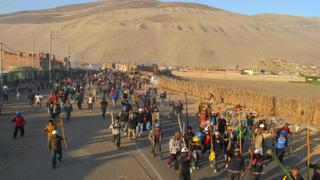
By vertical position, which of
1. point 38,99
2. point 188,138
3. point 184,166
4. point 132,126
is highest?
point 188,138

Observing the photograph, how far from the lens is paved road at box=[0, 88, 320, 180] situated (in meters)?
15.7

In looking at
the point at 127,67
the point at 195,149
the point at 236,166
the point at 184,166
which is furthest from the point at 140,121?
the point at 127,67

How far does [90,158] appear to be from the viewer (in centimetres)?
1822

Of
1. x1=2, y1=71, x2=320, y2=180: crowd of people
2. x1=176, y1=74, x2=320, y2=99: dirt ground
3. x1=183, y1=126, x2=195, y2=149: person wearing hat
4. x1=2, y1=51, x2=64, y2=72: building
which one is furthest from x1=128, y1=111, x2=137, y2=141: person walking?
x1=2, y1=51, x2=64, y2=72: building

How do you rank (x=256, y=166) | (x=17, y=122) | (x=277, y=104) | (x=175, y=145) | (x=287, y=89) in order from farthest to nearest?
1. (x=287, y=89)
2. (x=277, y=104)
3. (x=17, y=122)
4. (x=175, y=145)
5. (x=256, y=166)

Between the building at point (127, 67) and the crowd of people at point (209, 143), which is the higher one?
the crowd of people at point (209, 143)

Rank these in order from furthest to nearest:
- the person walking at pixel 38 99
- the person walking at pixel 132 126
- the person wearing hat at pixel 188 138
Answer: the person walking at pixel 38 99 → the person walking at pixel 132 126 → the person wearing hat at pixel 188 138

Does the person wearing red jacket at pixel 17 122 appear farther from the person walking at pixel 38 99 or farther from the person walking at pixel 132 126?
the person walking at pixel 38 99

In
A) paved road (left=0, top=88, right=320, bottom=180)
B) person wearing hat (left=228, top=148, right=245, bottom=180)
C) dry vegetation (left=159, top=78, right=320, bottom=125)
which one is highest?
person wearing hat (left=228, top=148, right=245, bottom=180)

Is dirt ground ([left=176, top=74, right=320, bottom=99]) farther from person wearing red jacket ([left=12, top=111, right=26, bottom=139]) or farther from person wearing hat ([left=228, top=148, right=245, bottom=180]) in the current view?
person wearing hat ([left=228, top=148, right=245, bottom=180])

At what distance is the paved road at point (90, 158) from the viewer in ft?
51.5

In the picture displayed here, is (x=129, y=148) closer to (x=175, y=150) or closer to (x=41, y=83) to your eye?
(x=175, y=150)

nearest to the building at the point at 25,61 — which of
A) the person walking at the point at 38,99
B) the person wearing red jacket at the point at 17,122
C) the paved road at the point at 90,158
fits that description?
the person walking at the point at 38,99

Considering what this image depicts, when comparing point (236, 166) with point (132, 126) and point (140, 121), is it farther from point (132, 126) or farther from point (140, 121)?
point (140, 121)
